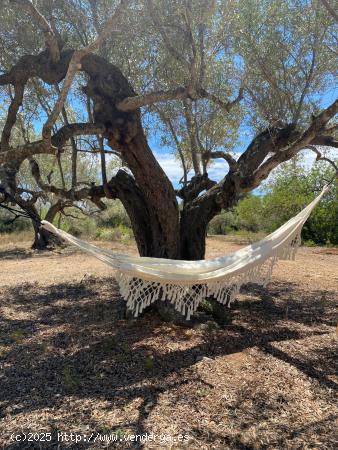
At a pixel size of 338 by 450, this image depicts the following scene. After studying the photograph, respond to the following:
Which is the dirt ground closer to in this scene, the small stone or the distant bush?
the small stone

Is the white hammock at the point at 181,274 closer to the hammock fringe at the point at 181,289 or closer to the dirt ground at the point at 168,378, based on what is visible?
the hammock fringe at the point at 181,289

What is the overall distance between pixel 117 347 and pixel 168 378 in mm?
688

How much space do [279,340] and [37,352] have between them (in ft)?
6.70

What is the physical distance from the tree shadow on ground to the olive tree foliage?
0.91m

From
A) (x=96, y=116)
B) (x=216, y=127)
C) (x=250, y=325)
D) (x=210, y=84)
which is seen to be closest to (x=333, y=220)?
(x=216, y=127)

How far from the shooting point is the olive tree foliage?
3.48 meters

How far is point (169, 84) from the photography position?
16.6ft

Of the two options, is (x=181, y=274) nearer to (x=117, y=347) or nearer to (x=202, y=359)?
(x=202, y=359)

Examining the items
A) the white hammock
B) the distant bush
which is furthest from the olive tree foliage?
the distant bush

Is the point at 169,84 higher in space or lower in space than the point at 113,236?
higher

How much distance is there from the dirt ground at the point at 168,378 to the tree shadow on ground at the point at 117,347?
10 millimetres

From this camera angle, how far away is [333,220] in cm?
1354

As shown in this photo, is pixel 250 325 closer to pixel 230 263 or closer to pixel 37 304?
pixel 230 263

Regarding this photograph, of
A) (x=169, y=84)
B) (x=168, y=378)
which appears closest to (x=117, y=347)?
(x=168, y=378)
